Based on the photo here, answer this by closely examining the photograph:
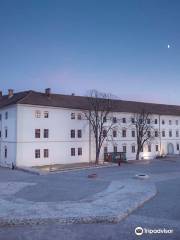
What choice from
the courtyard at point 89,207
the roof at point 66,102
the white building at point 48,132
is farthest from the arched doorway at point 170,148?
the courtyard at point 89,207

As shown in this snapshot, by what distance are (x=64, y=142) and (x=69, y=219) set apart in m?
28.0

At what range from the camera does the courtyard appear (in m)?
13.1

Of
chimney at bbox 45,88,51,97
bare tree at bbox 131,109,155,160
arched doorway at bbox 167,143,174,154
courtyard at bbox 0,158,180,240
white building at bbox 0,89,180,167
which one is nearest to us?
courtyard at bbox 0,158,180,240

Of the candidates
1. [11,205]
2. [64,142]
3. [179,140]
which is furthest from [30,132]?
[179,140]

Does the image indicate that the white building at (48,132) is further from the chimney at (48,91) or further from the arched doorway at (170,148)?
the arched doorway at (170,148)

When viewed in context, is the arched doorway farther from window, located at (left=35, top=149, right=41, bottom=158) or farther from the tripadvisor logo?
the tripadvisor logo

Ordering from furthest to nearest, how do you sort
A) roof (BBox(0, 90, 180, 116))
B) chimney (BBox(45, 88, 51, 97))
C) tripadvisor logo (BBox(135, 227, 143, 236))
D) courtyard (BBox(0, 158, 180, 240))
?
1. chimney (BBox(45, 88, 51, 97))
2. roof (BBox(0, 90, 180, 116))
3. courtyard (BBox(0, 158, 180, 240))
4. tripadvisor logo (BBox(135, 227, 143, 236))

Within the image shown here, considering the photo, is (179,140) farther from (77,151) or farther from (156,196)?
(156,196)

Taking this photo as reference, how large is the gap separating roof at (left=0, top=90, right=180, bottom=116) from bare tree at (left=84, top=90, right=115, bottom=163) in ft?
3.89

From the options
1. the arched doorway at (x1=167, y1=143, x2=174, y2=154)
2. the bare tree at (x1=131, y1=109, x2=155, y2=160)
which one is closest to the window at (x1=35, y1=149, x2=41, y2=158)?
the bare tree at (x1=131, y1=109, x2=155, y2=160)

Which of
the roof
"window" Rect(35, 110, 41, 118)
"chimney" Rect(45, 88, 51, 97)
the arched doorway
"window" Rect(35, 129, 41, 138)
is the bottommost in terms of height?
the arched doorway

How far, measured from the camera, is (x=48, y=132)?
40.7 m

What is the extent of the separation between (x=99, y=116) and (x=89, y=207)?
29.6 metres

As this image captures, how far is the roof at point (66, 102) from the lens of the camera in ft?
131
